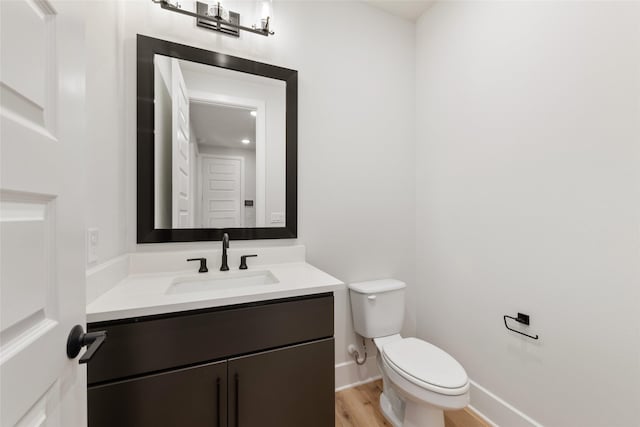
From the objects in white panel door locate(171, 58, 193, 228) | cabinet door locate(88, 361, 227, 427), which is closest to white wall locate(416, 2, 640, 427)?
cabinet door locate(88, 361, 227, 427)

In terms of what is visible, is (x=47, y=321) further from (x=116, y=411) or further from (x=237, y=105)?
(x=237, y=105)

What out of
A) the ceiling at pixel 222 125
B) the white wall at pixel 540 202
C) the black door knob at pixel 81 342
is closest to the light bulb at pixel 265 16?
the ceiling at pixel 222 125

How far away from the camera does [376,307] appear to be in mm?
1669

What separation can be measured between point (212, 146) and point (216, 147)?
0.02 meters

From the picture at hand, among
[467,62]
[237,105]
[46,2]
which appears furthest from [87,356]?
[467,62]

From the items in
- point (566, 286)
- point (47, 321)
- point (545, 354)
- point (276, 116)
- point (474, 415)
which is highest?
point (276, 116)

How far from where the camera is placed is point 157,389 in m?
0.86

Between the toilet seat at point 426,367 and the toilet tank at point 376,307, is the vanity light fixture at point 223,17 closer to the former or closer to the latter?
the toilet tank at point 376,307

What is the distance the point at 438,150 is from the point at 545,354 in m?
1.29

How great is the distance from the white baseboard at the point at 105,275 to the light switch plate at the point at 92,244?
0.03 metres

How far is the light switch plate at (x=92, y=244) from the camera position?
923mm

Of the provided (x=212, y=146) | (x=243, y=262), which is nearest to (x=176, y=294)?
(x=243, y=262)

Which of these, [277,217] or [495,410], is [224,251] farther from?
[495,410]

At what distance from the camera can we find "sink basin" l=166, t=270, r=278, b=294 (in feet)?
4.14
